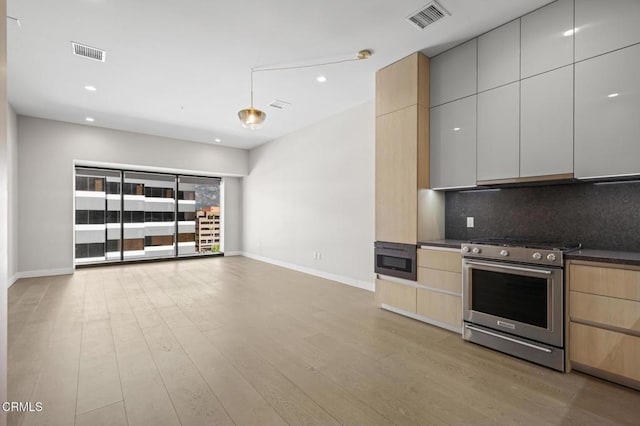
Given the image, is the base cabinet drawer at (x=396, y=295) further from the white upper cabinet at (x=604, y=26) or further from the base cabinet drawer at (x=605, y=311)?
the white upper cabinet at (x=604, y=26)

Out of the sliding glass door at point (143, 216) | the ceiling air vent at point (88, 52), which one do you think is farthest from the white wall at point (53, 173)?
the ceiling air vent at point (88, 52)

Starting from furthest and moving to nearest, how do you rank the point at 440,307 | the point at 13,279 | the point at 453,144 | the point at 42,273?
the point at 42,273 → the point at 13,279 → the point at 453,144 → the point at 440,307

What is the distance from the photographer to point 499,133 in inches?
117

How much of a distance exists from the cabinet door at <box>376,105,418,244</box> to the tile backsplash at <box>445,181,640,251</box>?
0.63m

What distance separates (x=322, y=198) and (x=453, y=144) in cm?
289

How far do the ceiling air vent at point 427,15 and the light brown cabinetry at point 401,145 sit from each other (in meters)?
0.52

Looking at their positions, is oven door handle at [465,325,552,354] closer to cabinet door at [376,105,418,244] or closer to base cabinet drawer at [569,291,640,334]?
base cabinet drawer at [569,291,640,334]

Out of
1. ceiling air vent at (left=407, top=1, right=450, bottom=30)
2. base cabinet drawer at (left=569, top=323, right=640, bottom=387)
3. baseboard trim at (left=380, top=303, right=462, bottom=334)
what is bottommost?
baseboard trim at (left=380, top=303, right=462, bottom=334)

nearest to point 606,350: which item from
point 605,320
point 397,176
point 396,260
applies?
point 605,320

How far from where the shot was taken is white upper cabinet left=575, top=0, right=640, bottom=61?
2271mm

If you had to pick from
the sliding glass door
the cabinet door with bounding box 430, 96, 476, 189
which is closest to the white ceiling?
the cabinet door with bounding box 430, 96, 476, 189

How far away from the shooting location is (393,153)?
3668 mm

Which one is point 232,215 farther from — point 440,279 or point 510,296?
point 510,296

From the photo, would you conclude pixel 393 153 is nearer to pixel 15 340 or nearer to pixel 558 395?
pixel 558 395
